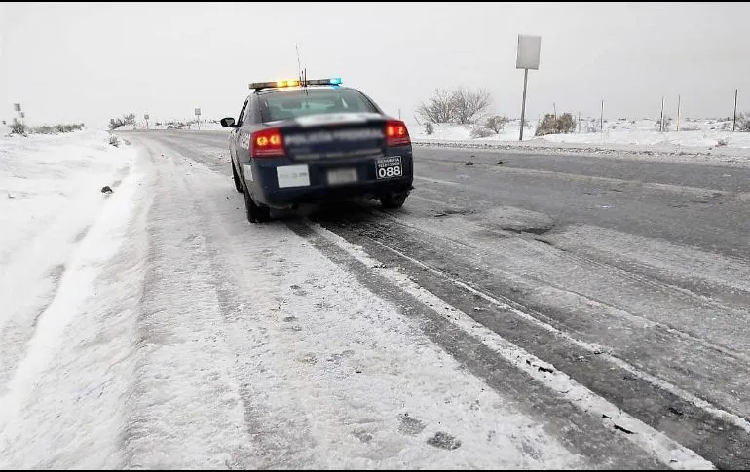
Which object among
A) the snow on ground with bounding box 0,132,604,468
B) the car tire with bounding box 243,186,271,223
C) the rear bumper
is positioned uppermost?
the rear bumper

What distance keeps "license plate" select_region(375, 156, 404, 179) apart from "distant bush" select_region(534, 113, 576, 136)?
62.2ft

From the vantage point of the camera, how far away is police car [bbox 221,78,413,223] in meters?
3.91

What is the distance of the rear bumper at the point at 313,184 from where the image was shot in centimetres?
394

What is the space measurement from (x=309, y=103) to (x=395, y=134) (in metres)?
0.95

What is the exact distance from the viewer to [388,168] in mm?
4223

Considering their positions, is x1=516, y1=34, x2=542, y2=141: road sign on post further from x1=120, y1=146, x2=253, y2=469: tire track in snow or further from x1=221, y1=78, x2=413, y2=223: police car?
x1=120, y1=146, x2=253, y2=469: tire track in snow

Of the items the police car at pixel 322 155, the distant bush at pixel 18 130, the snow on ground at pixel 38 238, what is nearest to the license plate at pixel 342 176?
the police car at pixel 322 155

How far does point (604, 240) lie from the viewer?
369 cm

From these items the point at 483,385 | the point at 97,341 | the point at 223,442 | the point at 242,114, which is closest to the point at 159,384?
the point at 223,442

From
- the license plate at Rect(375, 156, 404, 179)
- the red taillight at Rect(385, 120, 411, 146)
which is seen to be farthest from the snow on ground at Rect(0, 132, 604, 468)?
the red taillight at Rect(385, 120, 411, 146)

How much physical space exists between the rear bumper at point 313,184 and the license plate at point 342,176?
0.02 m

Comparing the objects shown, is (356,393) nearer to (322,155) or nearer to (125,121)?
(322,155)

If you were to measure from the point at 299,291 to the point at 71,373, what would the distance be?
3.92 ft

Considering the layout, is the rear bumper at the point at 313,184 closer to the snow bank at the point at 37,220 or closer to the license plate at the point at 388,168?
the license plate at the point at 388,168
